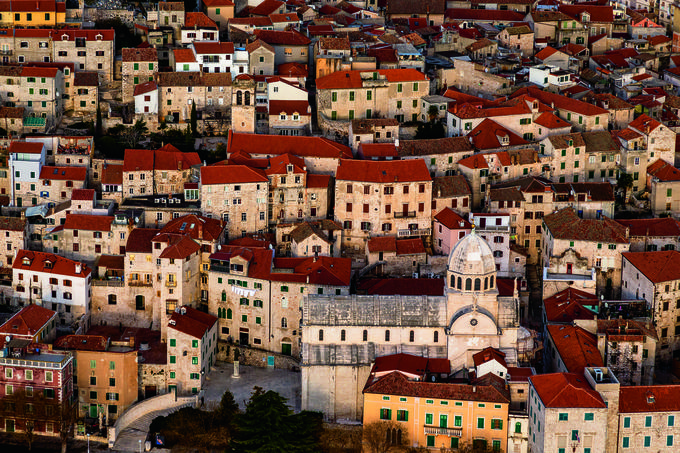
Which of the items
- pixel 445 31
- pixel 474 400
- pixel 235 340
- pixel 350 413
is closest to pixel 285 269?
pixel 235 340

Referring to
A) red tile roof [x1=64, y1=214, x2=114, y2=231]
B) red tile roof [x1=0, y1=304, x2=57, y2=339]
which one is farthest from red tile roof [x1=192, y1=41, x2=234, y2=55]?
red tile roof [x1=0, y1=304, x2=57, y2=339]

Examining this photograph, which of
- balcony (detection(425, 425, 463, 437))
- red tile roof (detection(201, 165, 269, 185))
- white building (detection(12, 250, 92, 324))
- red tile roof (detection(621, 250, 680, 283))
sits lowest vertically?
balcony (detection(425, 425, 463, 437))

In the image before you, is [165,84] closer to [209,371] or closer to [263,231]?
[263,231]

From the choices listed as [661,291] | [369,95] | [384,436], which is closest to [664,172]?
[661,291]

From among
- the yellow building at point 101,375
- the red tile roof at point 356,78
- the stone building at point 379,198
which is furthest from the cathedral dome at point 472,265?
the red tile roof at point 356,78

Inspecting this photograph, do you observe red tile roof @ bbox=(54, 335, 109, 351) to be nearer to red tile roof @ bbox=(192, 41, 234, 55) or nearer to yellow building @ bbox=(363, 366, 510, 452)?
yellow building @ bbox=(363, 366, 510, 452)

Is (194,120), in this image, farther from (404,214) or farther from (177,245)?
(404,214)
